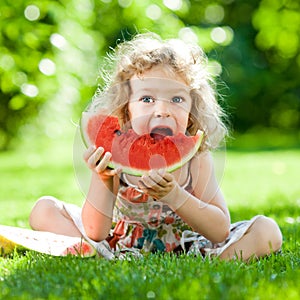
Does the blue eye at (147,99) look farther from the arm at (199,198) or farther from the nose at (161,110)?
the arm at (199,198)

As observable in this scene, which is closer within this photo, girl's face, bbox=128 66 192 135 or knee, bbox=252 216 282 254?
girl's face, bbox=128 66 192 135

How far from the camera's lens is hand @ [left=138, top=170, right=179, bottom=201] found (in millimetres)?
2789

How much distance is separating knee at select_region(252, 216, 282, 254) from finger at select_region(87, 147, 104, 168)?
2.88 feet

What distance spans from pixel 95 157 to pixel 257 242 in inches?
36.1

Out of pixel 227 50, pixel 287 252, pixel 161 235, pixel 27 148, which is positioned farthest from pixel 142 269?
pixel 227 50

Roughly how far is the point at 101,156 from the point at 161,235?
0.65 m

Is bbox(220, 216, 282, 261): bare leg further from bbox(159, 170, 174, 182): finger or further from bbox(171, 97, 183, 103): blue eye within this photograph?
bbox(171, 97, 183, 103): blue eye

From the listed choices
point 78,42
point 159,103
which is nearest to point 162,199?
point 159,103

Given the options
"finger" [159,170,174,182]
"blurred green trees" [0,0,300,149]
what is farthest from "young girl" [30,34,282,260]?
"blurred green trees" [0,0,300,149]

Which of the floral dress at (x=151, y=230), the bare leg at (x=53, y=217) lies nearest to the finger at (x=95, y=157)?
the floral dress at (x=151, y=230)

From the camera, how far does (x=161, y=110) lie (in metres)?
3.04

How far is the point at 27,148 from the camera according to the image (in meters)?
14.2

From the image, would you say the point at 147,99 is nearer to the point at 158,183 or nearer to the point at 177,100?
the point at 177,100

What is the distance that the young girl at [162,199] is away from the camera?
3.10m
